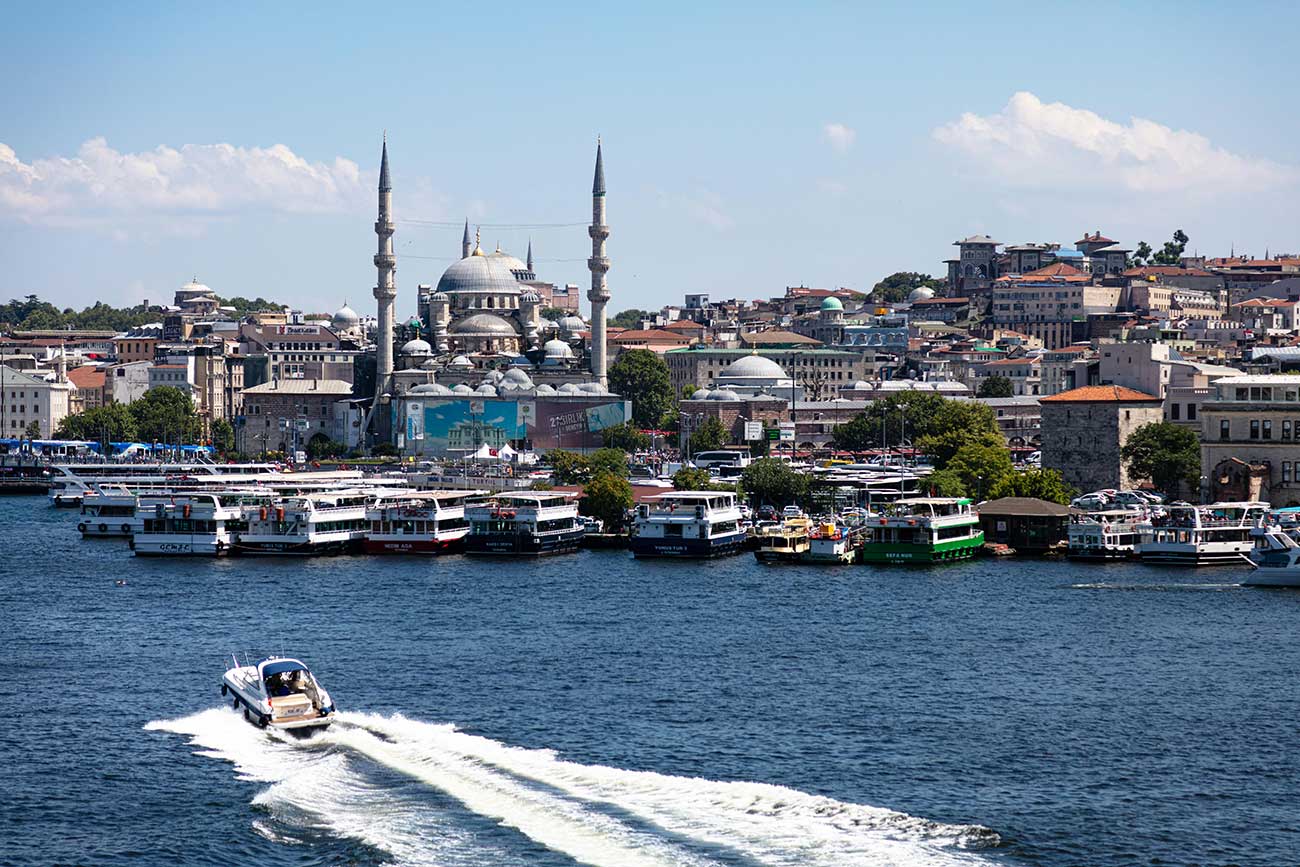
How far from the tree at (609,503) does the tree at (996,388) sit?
41.3 m

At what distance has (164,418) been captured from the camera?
96312mm

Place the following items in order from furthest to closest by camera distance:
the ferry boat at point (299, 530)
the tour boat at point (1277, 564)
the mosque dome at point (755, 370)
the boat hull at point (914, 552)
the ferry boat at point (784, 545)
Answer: the mosque dome at point (755, 370) < the ferry boat at point (299, 530) < the ferry boat at point (784, 545) < the boat hull at point (914, 552) < the tour boat at point (1277, 564)

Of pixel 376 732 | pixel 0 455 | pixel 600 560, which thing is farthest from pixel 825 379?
pixel 376 732

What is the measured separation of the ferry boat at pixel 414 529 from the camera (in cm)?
4762

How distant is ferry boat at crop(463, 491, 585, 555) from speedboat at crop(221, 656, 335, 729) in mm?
21740

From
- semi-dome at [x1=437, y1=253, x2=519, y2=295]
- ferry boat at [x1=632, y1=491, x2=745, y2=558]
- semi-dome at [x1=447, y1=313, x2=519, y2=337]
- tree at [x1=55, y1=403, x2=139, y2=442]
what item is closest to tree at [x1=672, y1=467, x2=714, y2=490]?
ferry boat at [x1=632, y1=491, x2=745, y2=558]

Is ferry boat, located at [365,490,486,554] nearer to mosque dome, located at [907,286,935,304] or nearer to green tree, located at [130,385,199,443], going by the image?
green tree, located at [130,385,199,443]

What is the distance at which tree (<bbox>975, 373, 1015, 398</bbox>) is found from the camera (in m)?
90.4

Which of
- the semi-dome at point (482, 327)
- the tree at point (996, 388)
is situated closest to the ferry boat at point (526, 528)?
the tree at point (996, 388)

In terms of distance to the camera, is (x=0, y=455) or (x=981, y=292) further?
(x=981, y=292)

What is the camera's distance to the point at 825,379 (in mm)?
104375

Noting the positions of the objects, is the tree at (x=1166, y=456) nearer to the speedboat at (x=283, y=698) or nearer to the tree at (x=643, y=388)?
the speedboat at (x=283, y=698)

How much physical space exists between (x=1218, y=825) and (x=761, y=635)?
1290 centimetres

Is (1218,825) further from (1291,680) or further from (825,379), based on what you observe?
(825,379)
